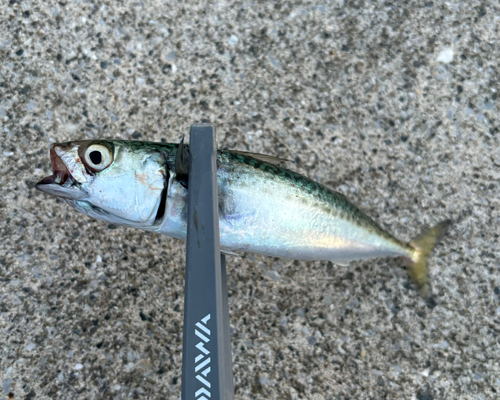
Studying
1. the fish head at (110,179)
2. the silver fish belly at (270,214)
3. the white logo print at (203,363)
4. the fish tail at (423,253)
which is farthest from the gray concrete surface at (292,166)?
the white logo print at (203,363)

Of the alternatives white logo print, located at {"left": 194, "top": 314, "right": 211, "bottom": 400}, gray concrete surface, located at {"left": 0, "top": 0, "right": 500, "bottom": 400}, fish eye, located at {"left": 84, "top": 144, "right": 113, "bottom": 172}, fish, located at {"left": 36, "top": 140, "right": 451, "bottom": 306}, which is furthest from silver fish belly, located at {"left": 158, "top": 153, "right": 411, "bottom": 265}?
gray concrete surface, located at {"left": 0, "top": 0, "right": 500, "bottom": 400}

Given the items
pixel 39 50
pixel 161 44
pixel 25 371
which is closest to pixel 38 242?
pixel 25 371

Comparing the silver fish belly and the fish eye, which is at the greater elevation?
the fish eye

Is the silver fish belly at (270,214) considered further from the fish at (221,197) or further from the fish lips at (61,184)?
the fish lips at (61,184)

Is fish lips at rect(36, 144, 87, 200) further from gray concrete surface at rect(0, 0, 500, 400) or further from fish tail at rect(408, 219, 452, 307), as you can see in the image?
fish tail at rect(408, 219, 452, 307)

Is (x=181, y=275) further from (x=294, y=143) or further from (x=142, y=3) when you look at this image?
(x=142, y=3)

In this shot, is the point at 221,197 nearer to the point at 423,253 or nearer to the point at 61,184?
the point at 61,184

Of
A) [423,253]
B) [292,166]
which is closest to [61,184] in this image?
[292,166]
